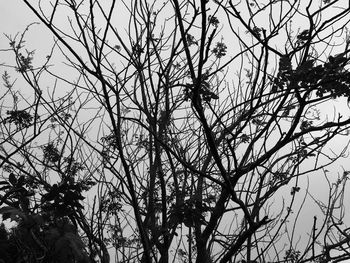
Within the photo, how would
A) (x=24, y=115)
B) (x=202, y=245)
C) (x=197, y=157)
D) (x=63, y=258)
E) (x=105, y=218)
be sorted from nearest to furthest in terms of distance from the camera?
1. (x=63, y=258)
2. (x=202, y=245)
3. (x=24, y=115)
4. (x=105, y=218)
5. (x=197, y=157)

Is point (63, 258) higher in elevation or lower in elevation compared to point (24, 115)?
lower

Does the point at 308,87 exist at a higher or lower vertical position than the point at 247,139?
lower

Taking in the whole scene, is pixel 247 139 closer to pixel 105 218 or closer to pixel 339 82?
pixel 105 218

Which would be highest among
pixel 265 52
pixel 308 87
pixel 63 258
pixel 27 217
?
pixel 265 52

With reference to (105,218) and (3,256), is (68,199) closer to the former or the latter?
(3,256)

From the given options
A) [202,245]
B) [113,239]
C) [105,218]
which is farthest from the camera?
[113,239]

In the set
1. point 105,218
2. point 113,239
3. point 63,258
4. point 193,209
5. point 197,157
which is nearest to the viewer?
point 63,258

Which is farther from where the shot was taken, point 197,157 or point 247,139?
point 197,157

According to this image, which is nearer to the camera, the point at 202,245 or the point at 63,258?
the point at 63,258

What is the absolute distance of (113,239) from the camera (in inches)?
223

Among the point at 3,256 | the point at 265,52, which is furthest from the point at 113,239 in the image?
the point at 265,52

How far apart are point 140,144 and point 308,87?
3333 mm

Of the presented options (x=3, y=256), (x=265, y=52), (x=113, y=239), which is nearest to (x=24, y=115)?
(x=3, y=256)

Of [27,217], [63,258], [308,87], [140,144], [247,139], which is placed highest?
[140,144]
